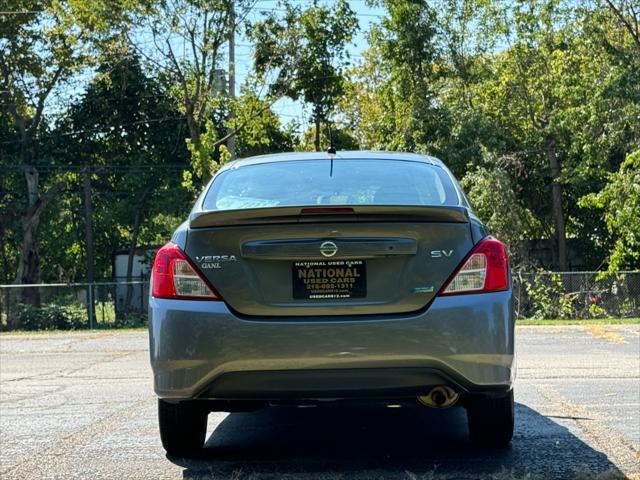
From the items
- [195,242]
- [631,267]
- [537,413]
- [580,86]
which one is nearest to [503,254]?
[195,242]

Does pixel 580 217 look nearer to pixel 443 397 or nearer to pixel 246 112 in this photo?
pixel 246 112

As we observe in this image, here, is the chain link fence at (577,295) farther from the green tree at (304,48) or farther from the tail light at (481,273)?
the tail light at (481,273)

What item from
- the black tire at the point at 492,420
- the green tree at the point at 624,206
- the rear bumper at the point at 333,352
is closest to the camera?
the rear bumper at the point at 333,352

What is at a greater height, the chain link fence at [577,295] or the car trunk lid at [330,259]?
the car trunk lid at [330,259]

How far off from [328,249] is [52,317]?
2172 centimetres

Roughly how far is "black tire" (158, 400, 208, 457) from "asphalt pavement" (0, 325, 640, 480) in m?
0.08

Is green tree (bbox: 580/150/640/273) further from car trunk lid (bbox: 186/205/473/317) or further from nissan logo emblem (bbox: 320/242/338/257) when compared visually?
nissan logo emblem (bbox: 320/242/338/257)

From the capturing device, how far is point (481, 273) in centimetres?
459

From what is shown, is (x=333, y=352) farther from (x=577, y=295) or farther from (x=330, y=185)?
(x=577, y=295)

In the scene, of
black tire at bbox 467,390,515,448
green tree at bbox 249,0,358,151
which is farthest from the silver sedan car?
green tree at bbox 249,0,358,151

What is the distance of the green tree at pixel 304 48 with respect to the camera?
32625mm

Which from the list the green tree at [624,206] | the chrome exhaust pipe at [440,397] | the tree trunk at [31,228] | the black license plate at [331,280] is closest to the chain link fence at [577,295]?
the green tree at [624,206]

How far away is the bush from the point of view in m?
24.4

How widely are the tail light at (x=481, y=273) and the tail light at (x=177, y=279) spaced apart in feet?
3.89
